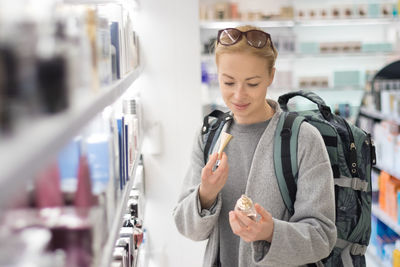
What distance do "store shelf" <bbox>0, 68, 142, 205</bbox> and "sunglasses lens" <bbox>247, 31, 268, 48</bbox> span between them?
1.11 metres

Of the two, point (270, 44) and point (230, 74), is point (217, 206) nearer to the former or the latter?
point (230, 74)

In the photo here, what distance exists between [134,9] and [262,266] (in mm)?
2505

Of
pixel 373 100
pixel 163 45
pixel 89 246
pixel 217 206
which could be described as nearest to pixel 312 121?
pixel 217 206

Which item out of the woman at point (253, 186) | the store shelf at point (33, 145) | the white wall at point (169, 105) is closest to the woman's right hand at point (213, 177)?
the woman at point (253, 186)

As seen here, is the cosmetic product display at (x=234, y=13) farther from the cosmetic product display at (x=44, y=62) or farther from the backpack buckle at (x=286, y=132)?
the cosmetic product display at (x=44, y=62)

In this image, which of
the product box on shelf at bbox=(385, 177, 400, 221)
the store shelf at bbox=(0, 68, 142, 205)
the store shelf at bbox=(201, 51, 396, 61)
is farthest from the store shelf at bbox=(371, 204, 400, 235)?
the store shelf at bbox=(0, 68, 142, 205)

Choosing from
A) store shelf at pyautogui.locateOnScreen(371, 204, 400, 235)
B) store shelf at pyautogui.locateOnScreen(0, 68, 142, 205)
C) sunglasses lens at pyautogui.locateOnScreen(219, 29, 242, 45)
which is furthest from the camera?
store shelf at pyautogui.locateOnScreen(371, 204, 400, 235)

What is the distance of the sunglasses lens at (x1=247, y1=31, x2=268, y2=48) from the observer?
205cm

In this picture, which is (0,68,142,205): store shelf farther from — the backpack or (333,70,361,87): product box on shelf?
(333,70,361,87): product box on shelf

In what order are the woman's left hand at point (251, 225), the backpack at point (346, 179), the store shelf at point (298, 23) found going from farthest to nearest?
the store shelf at point (298, 23) → the backpack at point (346, 179) → the woman's left hand at point (251, 225)

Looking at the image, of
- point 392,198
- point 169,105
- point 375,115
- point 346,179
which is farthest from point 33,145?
point 375,115

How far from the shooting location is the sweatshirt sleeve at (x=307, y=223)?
189 cm

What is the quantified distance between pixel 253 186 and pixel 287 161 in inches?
5.8

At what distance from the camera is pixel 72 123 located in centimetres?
93
